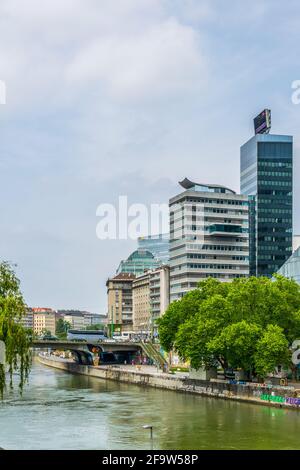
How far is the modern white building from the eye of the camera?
590 feet

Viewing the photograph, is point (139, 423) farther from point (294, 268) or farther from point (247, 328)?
point (294, 268)

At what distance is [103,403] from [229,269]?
93817 mm

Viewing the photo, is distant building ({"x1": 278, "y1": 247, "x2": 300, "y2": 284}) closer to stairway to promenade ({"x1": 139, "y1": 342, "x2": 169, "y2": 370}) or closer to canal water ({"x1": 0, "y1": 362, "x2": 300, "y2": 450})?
canal water ({"x1": 0, "y1": 362, "x2": 300, "y2": 450})

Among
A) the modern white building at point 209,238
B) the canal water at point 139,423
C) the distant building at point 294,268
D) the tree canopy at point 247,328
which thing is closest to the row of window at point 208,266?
the modern white building at point 209,238

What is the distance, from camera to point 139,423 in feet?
238

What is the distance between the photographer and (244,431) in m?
66.6

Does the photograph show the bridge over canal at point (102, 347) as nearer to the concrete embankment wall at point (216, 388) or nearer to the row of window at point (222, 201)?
the concrete embankment wall at point (216, 388)

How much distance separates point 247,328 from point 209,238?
90000 millimetres

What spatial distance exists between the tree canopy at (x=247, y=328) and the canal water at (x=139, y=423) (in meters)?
5.57

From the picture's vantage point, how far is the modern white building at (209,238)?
17975 centimetres

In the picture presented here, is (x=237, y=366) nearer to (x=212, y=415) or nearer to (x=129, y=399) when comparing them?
(x=129, y=399)

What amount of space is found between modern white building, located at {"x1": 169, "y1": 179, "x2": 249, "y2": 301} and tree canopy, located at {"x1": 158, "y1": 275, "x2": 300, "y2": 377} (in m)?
71.8

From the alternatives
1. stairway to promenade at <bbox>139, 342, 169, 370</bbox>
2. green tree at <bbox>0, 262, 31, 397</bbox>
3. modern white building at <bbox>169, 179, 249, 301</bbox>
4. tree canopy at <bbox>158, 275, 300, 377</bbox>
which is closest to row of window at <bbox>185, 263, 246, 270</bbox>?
modern white building at <bbox>169, 179, 249, 301</bbox>

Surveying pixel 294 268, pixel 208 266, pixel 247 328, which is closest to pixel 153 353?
pixel 208 266
